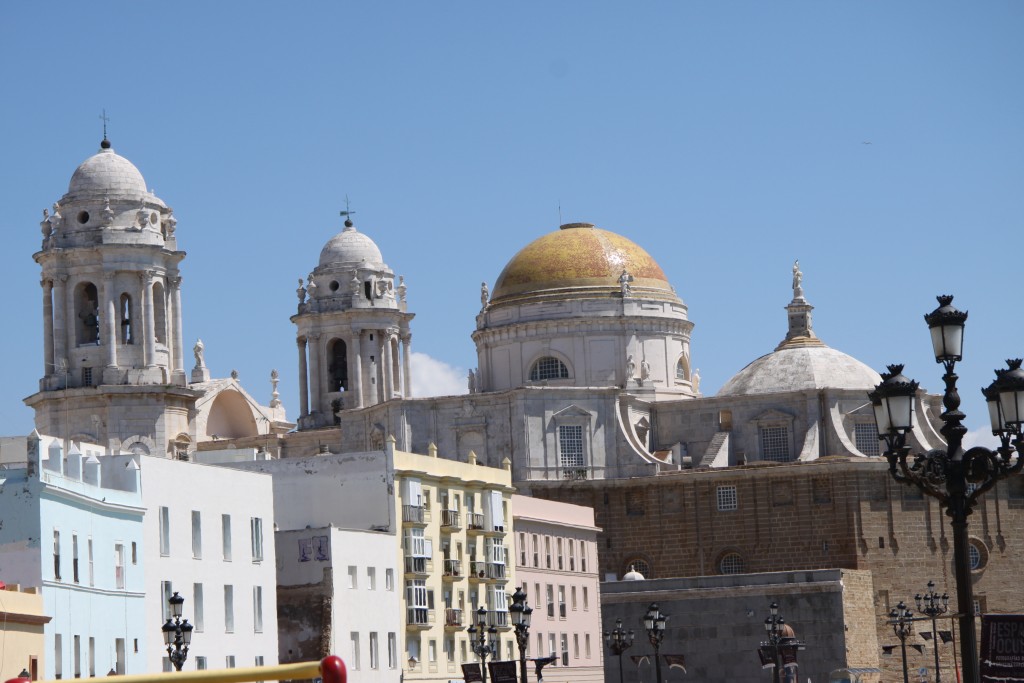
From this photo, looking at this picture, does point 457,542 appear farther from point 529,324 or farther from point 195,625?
point 529,324

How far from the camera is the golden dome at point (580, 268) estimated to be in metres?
92.8

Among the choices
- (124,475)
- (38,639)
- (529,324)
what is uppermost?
(529,324)

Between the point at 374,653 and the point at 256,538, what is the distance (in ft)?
20.9

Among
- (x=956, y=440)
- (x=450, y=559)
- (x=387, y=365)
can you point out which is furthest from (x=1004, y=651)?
(x=387, y=365)

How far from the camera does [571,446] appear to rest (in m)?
87.3

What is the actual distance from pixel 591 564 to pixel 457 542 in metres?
14.9

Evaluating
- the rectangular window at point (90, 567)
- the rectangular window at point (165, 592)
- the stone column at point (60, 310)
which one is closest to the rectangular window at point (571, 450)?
the stone column at point (60, 310)

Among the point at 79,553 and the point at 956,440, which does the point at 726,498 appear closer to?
the point at 79,553

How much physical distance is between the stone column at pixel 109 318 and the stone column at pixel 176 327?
2.42 meters

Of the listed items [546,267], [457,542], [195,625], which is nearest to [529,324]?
[546,267]

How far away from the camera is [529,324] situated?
3652 inches

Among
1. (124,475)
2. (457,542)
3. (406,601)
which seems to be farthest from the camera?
(457,542)

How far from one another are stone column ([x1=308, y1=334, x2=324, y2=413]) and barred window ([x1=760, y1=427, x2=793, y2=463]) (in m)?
20.1

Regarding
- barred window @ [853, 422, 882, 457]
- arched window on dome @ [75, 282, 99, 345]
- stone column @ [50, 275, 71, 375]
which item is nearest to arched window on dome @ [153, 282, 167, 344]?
arched window on dome @ [75, 282, 99, 345]
